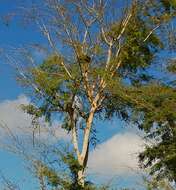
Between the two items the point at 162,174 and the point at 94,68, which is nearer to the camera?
the point at 94,68

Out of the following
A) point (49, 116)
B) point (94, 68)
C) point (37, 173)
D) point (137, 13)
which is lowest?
point (37, 173)

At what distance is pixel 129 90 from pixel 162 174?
7802 millimetres

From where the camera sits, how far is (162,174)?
35.7 meters

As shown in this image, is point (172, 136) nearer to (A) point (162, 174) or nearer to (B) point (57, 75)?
(A) point (162, 174)

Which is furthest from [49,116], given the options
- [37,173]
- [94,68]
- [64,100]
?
[37,173]

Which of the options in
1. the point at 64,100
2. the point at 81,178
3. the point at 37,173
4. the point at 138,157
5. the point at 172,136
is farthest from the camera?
the point at 138,157

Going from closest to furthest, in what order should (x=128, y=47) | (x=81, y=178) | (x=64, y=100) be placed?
(x=81, y=178)
(x=64, y=100)
(x=128, y=47)

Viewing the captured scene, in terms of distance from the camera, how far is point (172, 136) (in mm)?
34594

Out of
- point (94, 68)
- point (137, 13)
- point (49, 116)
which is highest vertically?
point (137, 13)

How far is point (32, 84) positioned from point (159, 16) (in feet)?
23.1

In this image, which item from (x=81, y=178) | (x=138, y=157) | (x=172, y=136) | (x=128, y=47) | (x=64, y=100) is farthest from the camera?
(x=138, y=157)

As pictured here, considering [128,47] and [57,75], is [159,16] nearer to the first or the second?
[128,47]

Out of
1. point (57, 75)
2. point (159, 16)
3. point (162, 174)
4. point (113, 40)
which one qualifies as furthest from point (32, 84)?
point (162, 174)

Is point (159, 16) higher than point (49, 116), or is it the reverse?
point (159, 16)
